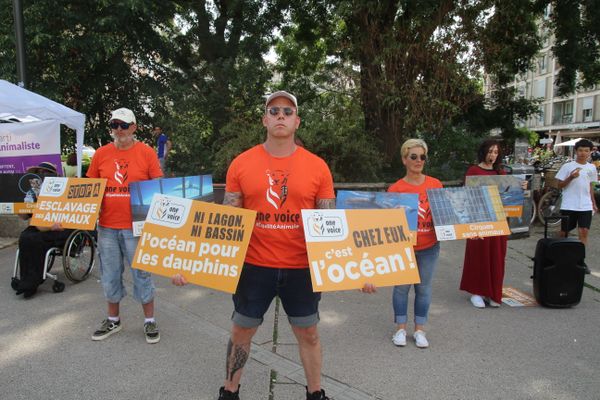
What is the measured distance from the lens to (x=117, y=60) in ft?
40.1

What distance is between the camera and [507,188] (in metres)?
5.09

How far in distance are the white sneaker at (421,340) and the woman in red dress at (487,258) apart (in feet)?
4.17

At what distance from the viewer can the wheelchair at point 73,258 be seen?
5.25 metres

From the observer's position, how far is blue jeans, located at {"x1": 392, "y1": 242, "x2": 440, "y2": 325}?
3807 millimetres

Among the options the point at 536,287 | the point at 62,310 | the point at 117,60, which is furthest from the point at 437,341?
the point at 117,60

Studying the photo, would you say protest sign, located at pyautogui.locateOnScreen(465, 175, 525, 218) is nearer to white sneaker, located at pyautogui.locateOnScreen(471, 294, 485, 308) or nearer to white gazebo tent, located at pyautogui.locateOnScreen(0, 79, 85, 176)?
white sneaker, located at pyautogui.locateOnScreen(471, 294, 485, 308)

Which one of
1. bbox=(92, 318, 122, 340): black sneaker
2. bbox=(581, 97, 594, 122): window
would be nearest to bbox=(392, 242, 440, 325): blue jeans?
bbox=(92, 318, 122, 340): black sneaker

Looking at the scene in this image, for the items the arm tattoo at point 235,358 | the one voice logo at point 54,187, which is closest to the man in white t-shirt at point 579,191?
the arm tattoo at point 235,358

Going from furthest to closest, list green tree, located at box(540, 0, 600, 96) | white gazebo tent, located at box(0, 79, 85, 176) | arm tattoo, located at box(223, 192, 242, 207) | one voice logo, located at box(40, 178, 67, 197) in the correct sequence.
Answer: green tree, located at box(540, 0, 600, 96) → white gazebo tent, located at box(0, 79, 85, 176) → one voice logo, located at box(40, 178, 67, 197) → arm tattoo, located at box(223, 192, 242, 207)

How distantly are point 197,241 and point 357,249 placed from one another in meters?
0.94

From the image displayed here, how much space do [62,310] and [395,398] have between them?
3499 millimetres

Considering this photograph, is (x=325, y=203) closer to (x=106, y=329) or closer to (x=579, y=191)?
(x=106, y=329)

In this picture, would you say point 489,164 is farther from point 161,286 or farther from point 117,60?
point 117,60

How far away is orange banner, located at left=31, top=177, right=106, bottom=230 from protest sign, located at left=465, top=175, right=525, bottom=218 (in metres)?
3.59
